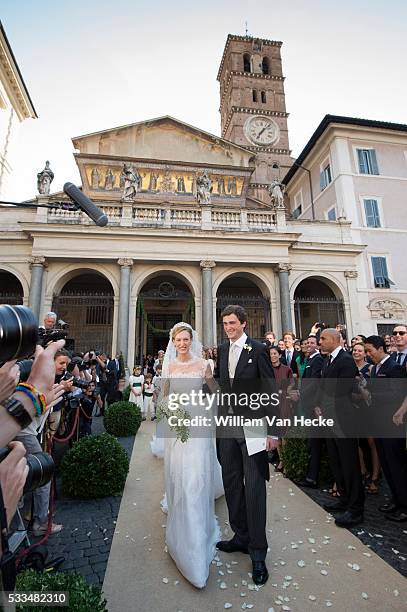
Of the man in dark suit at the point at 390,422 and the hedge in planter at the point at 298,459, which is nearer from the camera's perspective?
the man in dark suit at the point at 390,422

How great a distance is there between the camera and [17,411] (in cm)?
128

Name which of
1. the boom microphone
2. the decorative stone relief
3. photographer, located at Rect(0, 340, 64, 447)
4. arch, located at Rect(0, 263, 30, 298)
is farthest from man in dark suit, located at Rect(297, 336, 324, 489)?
arch, located at Rect(0, 263, 30, 298)

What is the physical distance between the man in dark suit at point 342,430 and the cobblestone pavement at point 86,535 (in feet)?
9.01

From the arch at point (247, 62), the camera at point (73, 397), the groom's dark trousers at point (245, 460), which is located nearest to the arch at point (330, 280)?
the camera at point (73, 397)

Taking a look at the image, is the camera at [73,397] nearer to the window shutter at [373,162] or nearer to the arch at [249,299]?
the arch at [249,299]

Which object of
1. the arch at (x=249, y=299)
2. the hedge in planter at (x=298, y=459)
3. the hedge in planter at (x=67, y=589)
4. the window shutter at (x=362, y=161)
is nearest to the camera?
the hedge in planter at (x=67, y=589)

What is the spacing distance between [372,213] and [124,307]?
52.9 ft

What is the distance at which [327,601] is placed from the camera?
256 cm

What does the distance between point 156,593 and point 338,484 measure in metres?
2.73

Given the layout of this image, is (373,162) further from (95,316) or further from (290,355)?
(95,316)

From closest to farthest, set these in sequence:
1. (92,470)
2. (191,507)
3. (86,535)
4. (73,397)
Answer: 1. (191,507)
2. (86,535)
3. (92,470)
4. (73,397)

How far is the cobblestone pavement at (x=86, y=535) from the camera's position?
305 centimetres

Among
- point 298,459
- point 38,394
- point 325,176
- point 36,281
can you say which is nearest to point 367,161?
point 325,176

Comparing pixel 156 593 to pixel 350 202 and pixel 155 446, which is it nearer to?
pixel 155 446
